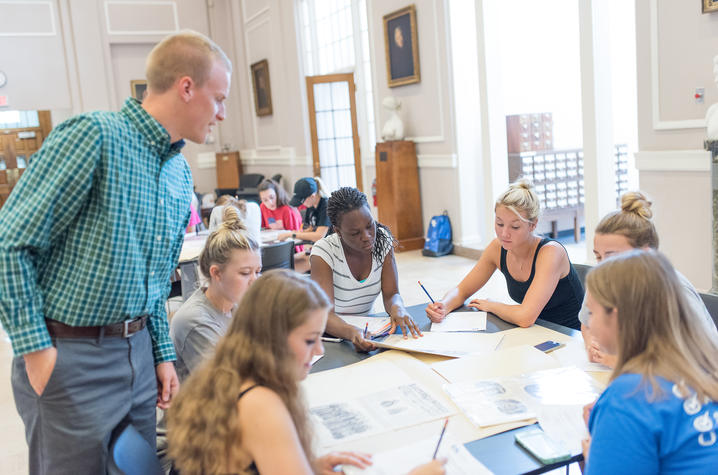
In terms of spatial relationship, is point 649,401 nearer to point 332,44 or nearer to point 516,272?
point 516,272

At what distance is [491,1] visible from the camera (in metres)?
5.98

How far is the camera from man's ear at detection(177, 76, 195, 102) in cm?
147

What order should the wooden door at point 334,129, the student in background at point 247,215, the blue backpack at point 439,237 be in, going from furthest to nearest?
the wooden door at point 334,129, the blue backpack at point 439,237, the student in background at point 247,215

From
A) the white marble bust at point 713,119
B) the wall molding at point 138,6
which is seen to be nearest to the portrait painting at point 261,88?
the wall molding at point 138,6

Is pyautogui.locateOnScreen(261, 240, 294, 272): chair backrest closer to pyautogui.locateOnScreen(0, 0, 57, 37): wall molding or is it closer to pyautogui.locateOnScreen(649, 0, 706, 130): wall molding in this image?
pyautogui.locateOnScreen(649, 0, 706, 130): wall molding

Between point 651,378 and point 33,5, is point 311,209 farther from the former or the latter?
point 33,5

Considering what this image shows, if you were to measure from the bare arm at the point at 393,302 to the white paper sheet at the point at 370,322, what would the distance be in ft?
0.14

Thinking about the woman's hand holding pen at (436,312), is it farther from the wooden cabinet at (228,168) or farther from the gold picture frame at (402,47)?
the wooden cabinet at (228,168)

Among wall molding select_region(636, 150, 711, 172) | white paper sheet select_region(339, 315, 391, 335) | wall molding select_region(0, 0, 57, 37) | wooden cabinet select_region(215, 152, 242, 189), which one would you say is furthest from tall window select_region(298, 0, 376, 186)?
white paper sheet select_region(339, 315, 391, 335)

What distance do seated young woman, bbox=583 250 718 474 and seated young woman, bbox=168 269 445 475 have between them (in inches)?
14.0

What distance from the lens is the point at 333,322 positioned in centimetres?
215

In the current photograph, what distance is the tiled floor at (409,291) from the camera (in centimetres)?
300

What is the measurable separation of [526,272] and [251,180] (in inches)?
325

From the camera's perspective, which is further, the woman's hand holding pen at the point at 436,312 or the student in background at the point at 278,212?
the student in background at the point at 278,212
